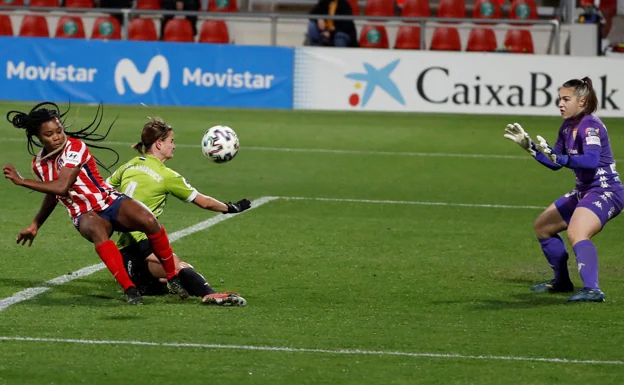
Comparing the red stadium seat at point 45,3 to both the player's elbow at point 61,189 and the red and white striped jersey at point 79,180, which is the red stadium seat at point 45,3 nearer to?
the red and white striped jersey at point 79,180

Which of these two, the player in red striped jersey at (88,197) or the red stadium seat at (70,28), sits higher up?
the red stadium seat at (70,28)

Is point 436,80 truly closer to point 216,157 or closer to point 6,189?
point 6,189

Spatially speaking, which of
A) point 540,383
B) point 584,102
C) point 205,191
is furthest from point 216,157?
point 205,191

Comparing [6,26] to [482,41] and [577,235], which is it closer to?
[482,41]

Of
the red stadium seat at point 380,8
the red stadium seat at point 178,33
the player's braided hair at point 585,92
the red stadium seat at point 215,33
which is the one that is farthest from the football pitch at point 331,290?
the red stadium seat at point 380,8

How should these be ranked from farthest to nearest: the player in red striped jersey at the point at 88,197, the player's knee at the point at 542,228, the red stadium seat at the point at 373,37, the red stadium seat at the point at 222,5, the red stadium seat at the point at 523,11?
the red stadium seat at the point at 222,5, the red stadium seat at the point at 523,11, the red stadium seat at the point at 373,37, the player's knee at the point at 542,228, the player in red striped jersey at the point at 88,197

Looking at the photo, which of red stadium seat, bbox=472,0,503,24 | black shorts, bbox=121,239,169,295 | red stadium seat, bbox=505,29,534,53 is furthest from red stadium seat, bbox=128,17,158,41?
black shorts, bbox=121,239,169,295

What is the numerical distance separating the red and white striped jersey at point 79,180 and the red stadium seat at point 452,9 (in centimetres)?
2046

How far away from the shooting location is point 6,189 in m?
14.1

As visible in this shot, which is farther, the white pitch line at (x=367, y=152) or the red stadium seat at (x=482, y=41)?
the red stadium seat at (x=482, y=41)

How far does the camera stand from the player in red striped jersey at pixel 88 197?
7910 mm

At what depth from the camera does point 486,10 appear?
2752 cm

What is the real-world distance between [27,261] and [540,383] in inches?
197

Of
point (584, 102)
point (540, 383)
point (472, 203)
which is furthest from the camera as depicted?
point (472, 203)
